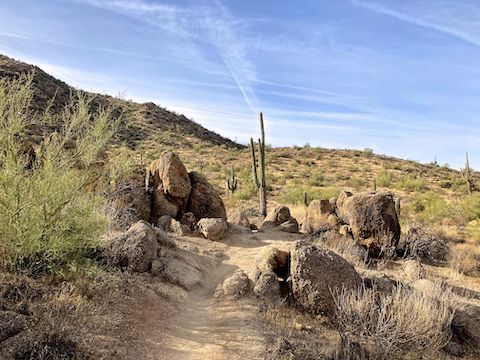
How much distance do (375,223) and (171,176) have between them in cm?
591

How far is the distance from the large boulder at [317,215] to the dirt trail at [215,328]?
5.24 meters

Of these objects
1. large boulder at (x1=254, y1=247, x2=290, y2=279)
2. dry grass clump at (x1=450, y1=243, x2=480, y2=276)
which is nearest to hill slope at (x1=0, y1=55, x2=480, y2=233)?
dry grass clump at (x1=450, y1=243, x2=480, y2=276)

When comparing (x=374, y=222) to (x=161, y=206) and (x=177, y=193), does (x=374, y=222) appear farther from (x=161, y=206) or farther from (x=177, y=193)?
(x=161, y=206)

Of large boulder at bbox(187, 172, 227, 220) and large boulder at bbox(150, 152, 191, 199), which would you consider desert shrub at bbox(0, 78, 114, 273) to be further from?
large boulder at bbox(187, 172, 227, 220)

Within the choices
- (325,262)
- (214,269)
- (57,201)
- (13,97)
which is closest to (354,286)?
(325,262)

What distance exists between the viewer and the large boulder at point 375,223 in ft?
37.3

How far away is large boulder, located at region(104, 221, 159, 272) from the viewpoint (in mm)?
7801

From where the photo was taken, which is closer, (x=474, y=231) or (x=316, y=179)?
(x=474, y=231)

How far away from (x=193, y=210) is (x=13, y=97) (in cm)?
733

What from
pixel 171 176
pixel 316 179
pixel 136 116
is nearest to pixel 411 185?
pixel 316 179

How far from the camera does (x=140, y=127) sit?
142ft

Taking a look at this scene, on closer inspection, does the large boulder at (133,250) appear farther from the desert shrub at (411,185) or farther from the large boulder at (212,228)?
the desert shrub at (411,185)

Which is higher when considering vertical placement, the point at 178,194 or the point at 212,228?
the point at 178,194

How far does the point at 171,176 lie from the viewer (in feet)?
41.2
